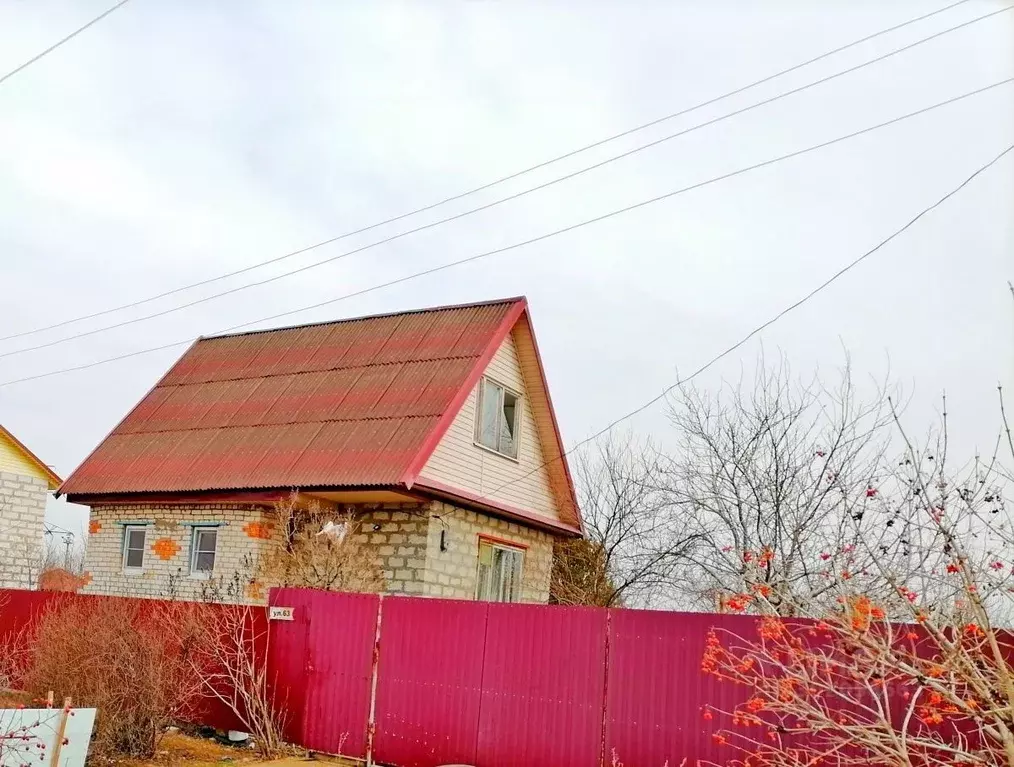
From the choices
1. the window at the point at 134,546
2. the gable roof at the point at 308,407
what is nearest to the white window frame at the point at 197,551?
the gable roof at the point at 308,407

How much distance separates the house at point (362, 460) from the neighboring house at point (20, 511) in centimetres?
404

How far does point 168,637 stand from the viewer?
12.0 metres

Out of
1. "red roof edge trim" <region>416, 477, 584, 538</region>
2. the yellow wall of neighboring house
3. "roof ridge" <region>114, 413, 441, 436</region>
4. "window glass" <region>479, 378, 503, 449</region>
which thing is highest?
"window glass" <region>479, 378, 503, 449</region>

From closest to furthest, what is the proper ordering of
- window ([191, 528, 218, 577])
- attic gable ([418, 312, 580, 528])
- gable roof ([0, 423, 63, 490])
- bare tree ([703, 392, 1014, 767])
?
bare tree ([703, 392, 1014, 767])
attic gable ([418, 312, 580, 528])
window ([191, 528, 218, 577])
gable roof ([0, 423, 63, 490])

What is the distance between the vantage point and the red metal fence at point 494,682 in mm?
9352

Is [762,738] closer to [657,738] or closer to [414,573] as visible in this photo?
[657,738]

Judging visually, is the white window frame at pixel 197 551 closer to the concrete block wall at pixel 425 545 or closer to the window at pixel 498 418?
the concrete block wall at pixel 425 545

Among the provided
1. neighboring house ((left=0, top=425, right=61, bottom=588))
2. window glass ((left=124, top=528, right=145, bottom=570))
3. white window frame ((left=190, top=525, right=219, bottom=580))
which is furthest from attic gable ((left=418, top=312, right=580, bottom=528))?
neighboring house ((left=0, top=425, right=61, bottom=588))

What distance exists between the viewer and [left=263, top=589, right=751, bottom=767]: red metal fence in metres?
9.35

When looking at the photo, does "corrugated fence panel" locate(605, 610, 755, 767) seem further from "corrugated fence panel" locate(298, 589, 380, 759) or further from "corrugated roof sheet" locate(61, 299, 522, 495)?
"corrugated roof sheet" locate(61, 299, 522, 495)

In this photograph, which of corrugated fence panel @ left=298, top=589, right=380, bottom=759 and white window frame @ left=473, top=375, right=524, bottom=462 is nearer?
corrugated fence panel @ left=298, top=589, right=380, bottom=759

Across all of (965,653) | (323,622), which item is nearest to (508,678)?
(323,622)

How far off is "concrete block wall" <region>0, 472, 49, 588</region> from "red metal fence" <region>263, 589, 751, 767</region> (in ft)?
39.4

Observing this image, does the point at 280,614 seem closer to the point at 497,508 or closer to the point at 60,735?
the point at 60,735
